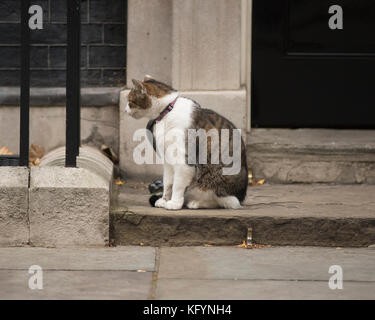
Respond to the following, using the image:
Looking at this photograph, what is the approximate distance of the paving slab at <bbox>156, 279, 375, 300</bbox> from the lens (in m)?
4.11

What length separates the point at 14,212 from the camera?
5180 mm

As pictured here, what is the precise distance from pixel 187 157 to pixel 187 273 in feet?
3.20

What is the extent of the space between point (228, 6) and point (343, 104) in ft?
4.37

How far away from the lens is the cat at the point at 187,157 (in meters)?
5.36

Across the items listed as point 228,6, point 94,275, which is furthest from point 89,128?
point 94,275

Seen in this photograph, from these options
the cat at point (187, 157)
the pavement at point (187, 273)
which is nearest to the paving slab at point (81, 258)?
the pavement at point (187, 273)

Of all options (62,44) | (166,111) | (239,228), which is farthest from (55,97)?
(239,228)

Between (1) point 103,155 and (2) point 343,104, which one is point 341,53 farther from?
(1) point 103,155

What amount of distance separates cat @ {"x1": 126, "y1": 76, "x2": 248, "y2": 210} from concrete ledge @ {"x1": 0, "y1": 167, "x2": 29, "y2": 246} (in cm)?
88

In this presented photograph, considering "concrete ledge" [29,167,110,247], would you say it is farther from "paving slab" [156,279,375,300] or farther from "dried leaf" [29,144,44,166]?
"dried leaf" [29,144,44,166]

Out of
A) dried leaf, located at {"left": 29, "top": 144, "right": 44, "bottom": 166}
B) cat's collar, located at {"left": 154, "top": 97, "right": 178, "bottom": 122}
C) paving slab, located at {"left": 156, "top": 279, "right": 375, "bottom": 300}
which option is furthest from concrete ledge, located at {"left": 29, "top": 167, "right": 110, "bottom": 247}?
dried leaf, located at {"left": 29, "top": 144, "right": 44, "bottom": 166}

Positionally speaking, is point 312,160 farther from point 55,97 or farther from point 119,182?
point 55,97

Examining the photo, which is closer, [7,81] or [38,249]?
[38,249]

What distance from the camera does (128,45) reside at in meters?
6.67
